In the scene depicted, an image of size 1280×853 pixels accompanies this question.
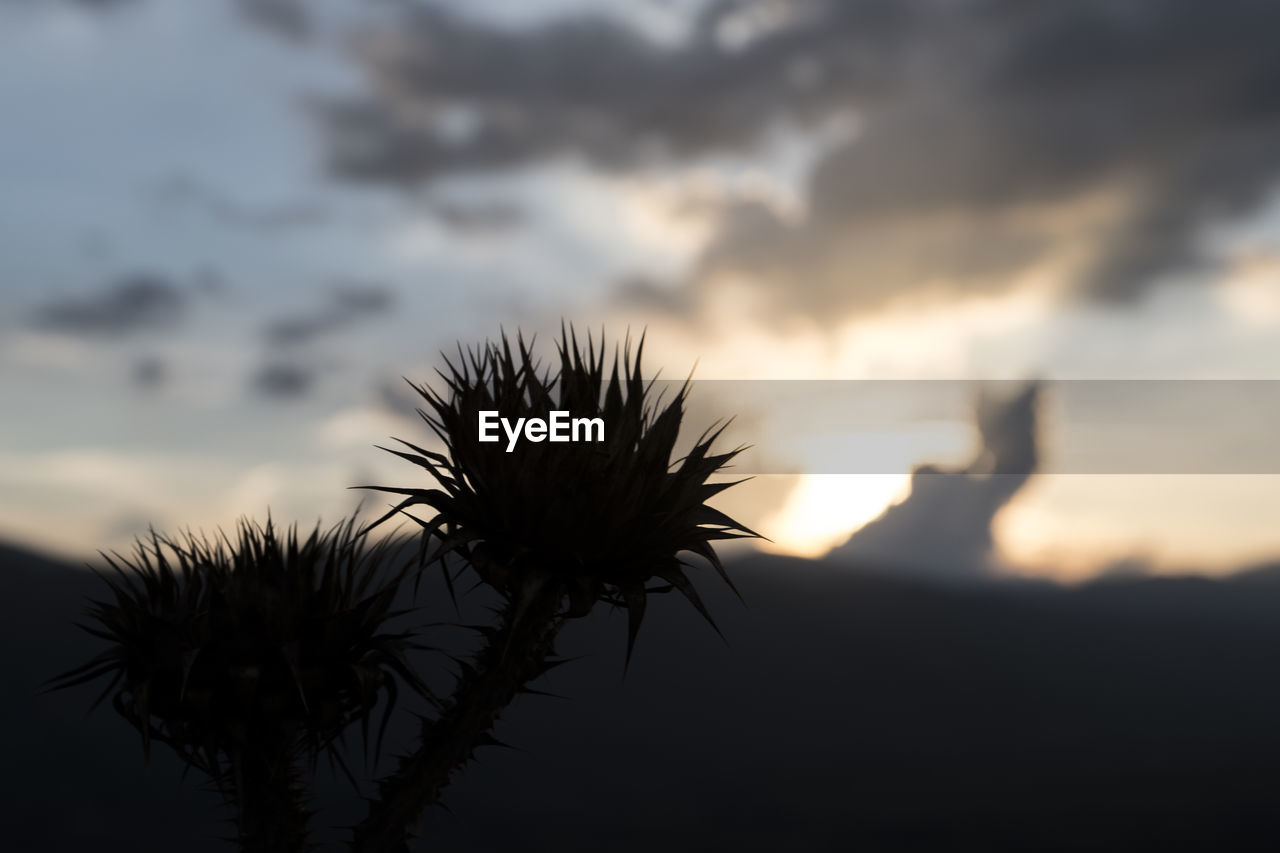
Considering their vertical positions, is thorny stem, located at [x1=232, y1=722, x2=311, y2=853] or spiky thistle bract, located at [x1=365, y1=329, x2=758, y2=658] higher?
spiky thistle bract, located at [x1=365, y1=329, x2=758, y2=658]

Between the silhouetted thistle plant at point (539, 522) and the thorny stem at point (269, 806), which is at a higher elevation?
the silhouetted thistle plant at point (539, 522)

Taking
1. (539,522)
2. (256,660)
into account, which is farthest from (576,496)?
(256,660)

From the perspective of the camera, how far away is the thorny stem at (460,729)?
7449 mm

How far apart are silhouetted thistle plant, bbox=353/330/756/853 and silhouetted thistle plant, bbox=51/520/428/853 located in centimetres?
53

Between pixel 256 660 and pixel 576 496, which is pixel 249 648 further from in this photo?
pixel 576 496

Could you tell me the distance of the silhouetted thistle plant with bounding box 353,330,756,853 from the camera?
677 cm

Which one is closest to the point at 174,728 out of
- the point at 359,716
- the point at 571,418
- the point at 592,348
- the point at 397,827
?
the point at 359,716

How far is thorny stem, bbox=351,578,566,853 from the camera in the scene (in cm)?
745

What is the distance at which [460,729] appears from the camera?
749 centimetres

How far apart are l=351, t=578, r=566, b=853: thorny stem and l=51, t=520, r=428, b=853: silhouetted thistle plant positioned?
13.4 inches

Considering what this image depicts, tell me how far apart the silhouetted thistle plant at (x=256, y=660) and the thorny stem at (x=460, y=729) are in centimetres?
34

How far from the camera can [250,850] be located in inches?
302

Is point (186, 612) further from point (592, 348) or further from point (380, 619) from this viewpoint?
point (592, 348)

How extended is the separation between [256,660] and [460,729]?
1.55 meters
